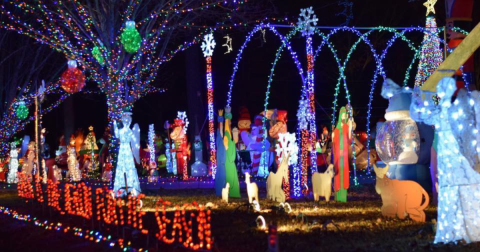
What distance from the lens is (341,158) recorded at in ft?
48.1

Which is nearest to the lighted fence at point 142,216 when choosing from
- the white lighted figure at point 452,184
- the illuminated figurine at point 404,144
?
the white lighted figure at point 452,184

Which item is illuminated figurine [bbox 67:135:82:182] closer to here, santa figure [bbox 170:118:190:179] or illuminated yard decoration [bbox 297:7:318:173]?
santa figure [bbox 170:118:190:179]

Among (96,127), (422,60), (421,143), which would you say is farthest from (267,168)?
(96,127)

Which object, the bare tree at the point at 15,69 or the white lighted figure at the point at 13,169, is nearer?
the white lighted figure at the point at 13,169

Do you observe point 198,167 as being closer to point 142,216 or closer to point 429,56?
point 429,56

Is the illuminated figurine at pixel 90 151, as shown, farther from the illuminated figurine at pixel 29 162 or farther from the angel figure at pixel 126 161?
the angel figure at pixel 126 161

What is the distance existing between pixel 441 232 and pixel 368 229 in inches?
62.9

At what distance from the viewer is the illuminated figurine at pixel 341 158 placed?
14.5m

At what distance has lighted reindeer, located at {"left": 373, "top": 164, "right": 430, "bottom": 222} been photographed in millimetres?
10930

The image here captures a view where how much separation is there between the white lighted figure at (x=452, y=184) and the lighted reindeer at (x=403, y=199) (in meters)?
1.91

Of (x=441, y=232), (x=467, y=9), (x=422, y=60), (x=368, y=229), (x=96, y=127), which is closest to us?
(x=441, y=232)

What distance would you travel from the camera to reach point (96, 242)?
1047 centimetres

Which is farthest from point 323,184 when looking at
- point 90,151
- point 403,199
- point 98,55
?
point 90,151

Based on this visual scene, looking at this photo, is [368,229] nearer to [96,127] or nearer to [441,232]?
[441,232]
